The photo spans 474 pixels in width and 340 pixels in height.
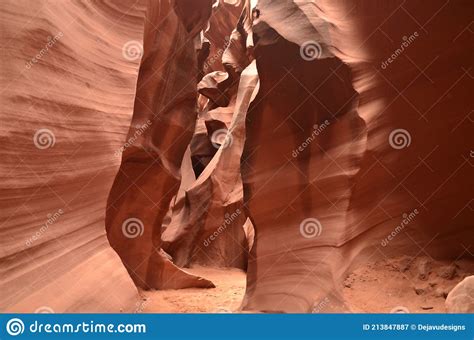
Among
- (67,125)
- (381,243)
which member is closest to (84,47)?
(67,125)

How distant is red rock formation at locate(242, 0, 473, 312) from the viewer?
5.19m

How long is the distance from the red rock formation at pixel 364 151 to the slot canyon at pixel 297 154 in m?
0.01

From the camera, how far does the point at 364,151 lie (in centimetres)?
526

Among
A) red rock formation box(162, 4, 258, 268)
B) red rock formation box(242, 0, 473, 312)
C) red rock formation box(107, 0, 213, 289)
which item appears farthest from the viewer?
red rock formation box(162, 4, 258, 268)

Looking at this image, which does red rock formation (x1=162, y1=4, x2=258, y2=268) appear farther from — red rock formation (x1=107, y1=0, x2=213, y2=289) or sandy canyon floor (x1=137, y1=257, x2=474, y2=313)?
sandy canyon floor (x1=137, y1=257, x2=474, y2=313)

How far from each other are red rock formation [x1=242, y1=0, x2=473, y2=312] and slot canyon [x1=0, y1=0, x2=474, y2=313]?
1 cm

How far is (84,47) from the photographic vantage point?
4.91m

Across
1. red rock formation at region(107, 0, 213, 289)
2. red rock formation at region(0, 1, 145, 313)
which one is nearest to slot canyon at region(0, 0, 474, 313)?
red rock formation at region(0, 1, 145, 313)

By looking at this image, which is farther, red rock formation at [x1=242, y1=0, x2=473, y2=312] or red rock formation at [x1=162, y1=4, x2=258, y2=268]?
red rock formation at [x1=162, y1=4, x2=258, y2=268]

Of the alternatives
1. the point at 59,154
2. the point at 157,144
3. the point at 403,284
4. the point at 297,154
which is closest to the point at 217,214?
the point at 157,144

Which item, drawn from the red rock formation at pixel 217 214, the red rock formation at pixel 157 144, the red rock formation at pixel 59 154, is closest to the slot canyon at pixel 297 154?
the red rock formation at pixel 59 154

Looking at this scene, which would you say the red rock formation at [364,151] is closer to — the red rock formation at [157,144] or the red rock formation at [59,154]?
the red rock formation at [59,154]

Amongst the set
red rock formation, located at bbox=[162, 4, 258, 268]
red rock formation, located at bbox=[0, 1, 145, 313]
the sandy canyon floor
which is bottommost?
red rock formation, located at bbox=[162, 4, 258, 268]
